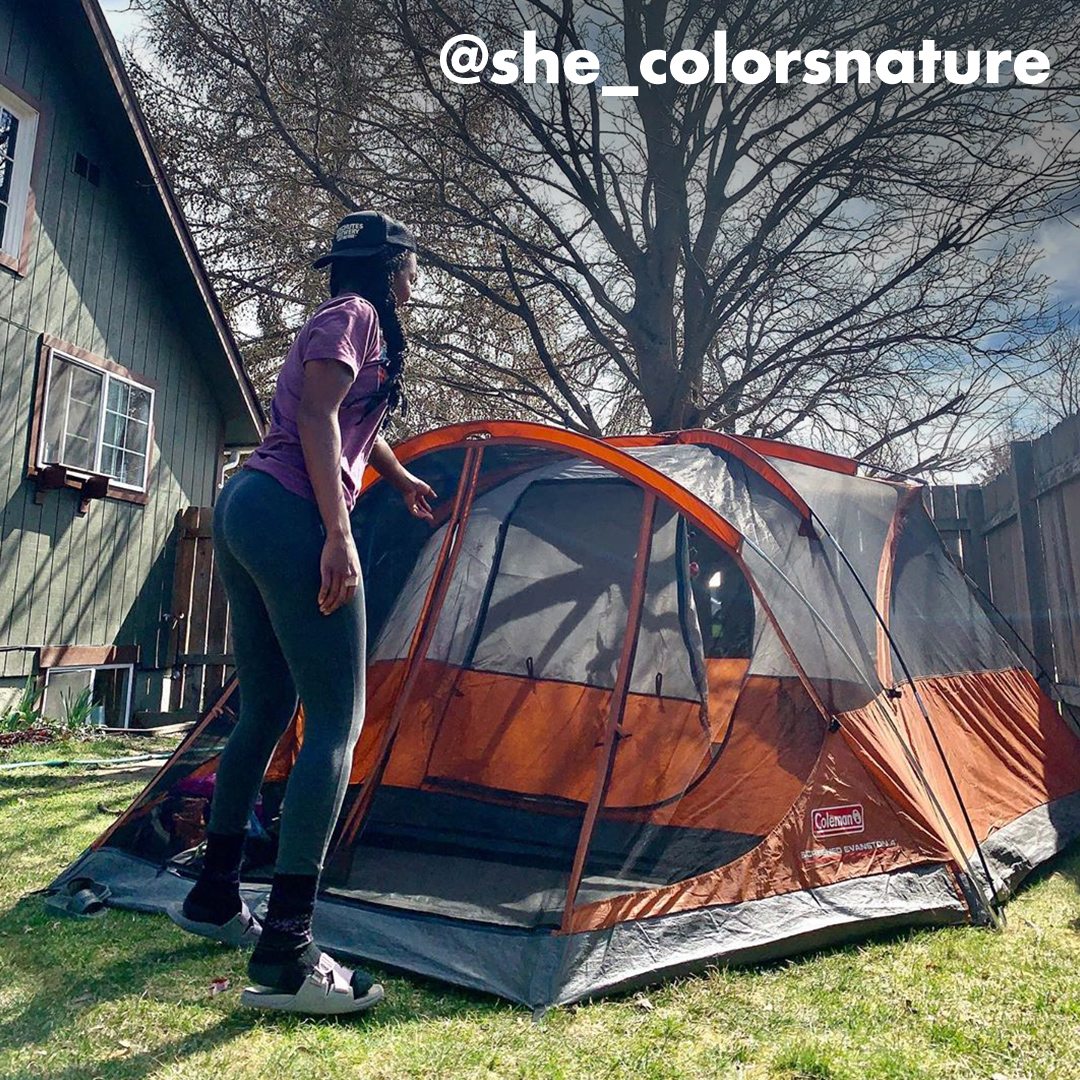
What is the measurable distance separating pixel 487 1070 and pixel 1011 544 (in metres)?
5.05

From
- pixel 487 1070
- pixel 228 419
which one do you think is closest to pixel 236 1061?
pixel 487 1070

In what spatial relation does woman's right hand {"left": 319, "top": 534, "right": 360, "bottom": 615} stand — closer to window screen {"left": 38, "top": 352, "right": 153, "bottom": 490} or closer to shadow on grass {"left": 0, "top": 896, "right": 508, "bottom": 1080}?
shadow on grass {"left": 0, "top": 896, "right": 508, "bottom": 1080}

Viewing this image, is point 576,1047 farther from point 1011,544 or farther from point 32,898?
point 1011,544

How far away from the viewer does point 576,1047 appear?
6.31 feet

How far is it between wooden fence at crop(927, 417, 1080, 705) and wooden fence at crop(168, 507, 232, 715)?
625cm

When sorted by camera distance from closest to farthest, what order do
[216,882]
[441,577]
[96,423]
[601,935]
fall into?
[216,882], [601,935], [441,577], [96,423]

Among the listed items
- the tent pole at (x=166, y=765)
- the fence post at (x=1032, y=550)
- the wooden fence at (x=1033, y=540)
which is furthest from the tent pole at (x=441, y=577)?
the fence post at (x=1032, y=550)

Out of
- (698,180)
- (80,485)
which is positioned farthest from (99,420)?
(698,180)

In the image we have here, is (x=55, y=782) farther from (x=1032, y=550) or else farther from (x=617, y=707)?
(x=1032, y=550)

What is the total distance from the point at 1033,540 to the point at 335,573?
4745mm

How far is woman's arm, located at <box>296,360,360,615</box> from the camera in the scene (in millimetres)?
1919

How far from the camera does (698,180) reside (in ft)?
25.5

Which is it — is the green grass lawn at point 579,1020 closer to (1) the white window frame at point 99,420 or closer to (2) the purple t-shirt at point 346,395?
(2) the purple t-shirt at point 346,395

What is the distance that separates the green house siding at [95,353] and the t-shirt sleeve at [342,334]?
5.45 m
